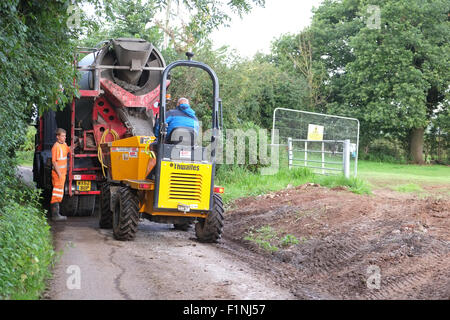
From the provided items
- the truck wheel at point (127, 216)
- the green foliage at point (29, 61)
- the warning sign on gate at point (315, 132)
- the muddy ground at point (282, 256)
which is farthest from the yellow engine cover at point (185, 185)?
the warning sign on gate at point (315, 132)

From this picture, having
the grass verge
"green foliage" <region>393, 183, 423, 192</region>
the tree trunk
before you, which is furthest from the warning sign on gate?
the tree trunk

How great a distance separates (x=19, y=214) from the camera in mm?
8719

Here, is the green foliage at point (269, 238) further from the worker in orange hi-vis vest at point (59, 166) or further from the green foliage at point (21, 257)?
the worker in orange hi-vis vest at point (59, 166)

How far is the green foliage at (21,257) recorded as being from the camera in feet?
20.2

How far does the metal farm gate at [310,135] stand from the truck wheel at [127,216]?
850 centimetres

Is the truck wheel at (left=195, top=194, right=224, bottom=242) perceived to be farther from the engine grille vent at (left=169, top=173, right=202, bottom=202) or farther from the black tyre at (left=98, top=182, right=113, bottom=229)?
the black tyre at (left=98, top=182, right=113, bottom=229)

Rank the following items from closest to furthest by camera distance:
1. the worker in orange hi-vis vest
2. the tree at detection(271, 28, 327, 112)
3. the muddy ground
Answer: the muddy ground
the worker in orange hi-vis vest
the tree at detection(271, 28, 327, 112)

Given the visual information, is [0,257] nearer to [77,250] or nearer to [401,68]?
[77,250]

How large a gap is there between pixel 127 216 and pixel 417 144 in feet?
82.1

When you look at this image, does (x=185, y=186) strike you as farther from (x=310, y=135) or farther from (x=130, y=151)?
(x=310, y=135)

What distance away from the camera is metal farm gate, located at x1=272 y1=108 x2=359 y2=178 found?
17.6m

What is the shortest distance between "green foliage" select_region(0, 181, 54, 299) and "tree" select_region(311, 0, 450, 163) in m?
24.2

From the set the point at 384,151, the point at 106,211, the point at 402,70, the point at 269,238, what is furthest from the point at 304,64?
the point at 269,238
